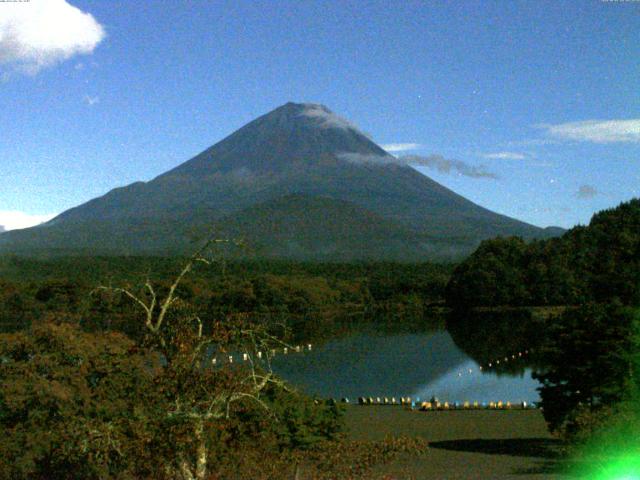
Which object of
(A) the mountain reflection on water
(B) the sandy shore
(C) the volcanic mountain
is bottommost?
(A) the mountain reflection on water

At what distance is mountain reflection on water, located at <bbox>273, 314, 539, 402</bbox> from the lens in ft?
98.4

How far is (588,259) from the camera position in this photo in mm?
73875

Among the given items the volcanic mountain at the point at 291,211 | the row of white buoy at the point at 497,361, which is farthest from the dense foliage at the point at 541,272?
the volcanic mountain at the point at 291,211

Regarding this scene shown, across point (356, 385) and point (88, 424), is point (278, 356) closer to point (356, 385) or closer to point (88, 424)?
point (356, 385)

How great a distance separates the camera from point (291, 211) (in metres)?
160

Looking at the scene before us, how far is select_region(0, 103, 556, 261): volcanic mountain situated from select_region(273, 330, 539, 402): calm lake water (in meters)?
73.7

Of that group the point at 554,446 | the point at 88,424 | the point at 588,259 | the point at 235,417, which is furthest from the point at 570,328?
the point at 588,259

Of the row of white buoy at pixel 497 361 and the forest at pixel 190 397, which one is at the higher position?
the forest at pixel 190 397

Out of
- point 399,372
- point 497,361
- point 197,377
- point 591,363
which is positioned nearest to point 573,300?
point 497,361

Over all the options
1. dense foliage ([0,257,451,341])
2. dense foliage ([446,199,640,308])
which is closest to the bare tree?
dense foliage ([0,257,451,341])

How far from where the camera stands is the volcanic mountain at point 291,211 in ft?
458

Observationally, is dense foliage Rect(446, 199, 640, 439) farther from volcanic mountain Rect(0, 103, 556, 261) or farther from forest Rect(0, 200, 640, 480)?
volcanic mountain Rect(0, 103, 556, 261)

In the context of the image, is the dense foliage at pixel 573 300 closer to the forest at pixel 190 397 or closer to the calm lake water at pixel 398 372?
the forest at pixel 190 397

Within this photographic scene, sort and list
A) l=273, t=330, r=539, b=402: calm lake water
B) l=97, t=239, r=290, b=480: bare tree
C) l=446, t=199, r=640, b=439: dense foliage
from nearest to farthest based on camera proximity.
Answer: l=97, t=239, r=290, b=480: bare tree → l=446, t=199, r=640, b=439: dense foliage → l=273, t=330, r=539, b=402: calm lake water
